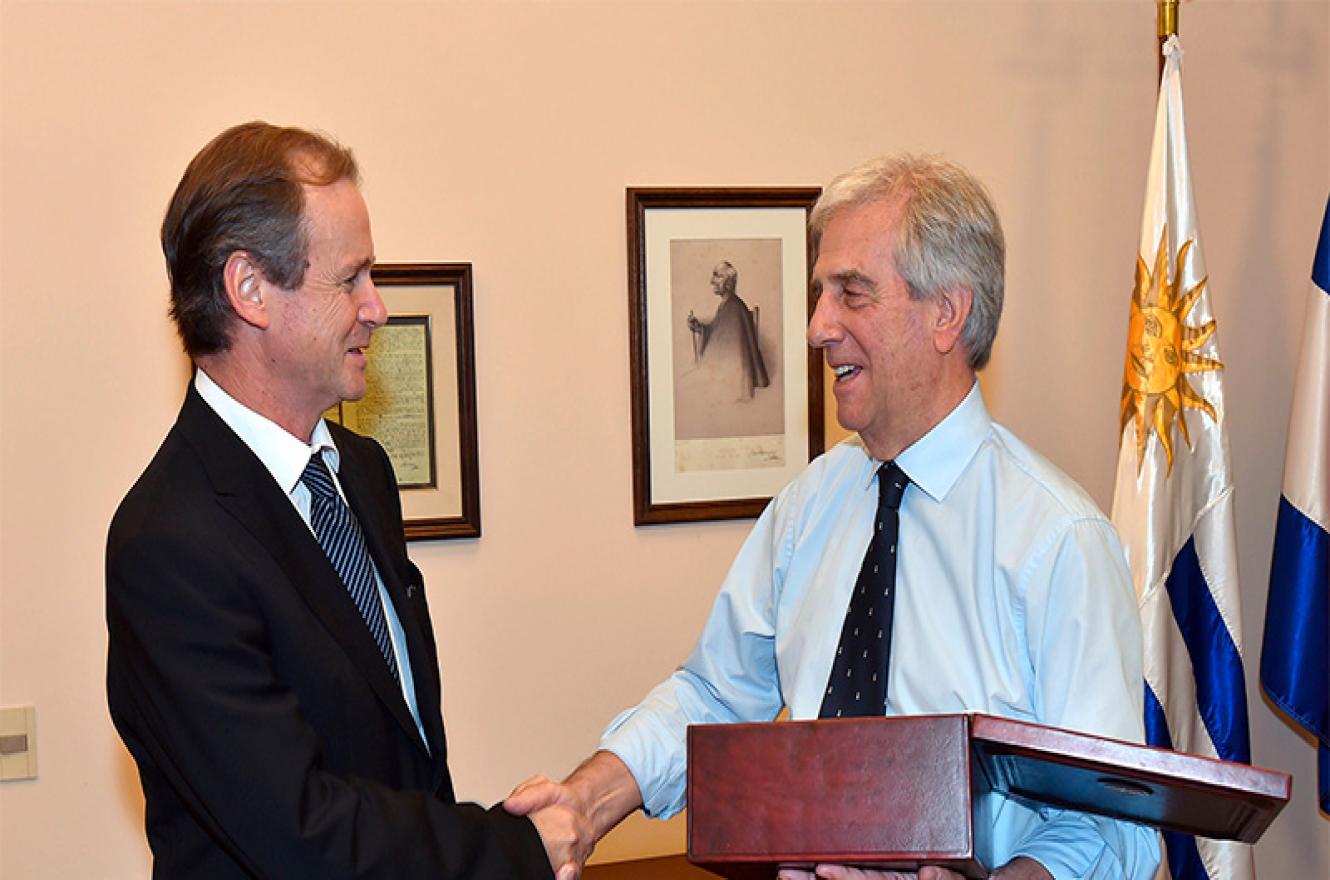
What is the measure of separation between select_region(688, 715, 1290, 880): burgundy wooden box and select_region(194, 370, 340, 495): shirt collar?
27.4 inches

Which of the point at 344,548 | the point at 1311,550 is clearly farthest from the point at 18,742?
the point at 1311,550

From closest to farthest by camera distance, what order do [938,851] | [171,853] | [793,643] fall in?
[938,851] < [171,853] < [793,643]

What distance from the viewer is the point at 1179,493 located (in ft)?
11.3

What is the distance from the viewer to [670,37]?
3389mm

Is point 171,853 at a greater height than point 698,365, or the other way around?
point 698,365

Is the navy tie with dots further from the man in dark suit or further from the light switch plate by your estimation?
the light switch plate

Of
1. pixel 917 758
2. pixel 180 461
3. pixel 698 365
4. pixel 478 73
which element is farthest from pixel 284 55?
pixel 917 758

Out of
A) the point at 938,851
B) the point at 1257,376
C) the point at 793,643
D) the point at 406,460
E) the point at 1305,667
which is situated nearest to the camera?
the point at 938,851

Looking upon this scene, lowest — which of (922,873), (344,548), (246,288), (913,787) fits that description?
(922,873)

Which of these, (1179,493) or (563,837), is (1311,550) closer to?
(1179,493)

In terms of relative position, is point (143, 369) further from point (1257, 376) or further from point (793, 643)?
point (1257, 376)

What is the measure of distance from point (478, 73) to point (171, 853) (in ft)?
6.45

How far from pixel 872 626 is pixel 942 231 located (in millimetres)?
596

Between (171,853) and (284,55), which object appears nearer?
(171,853)
